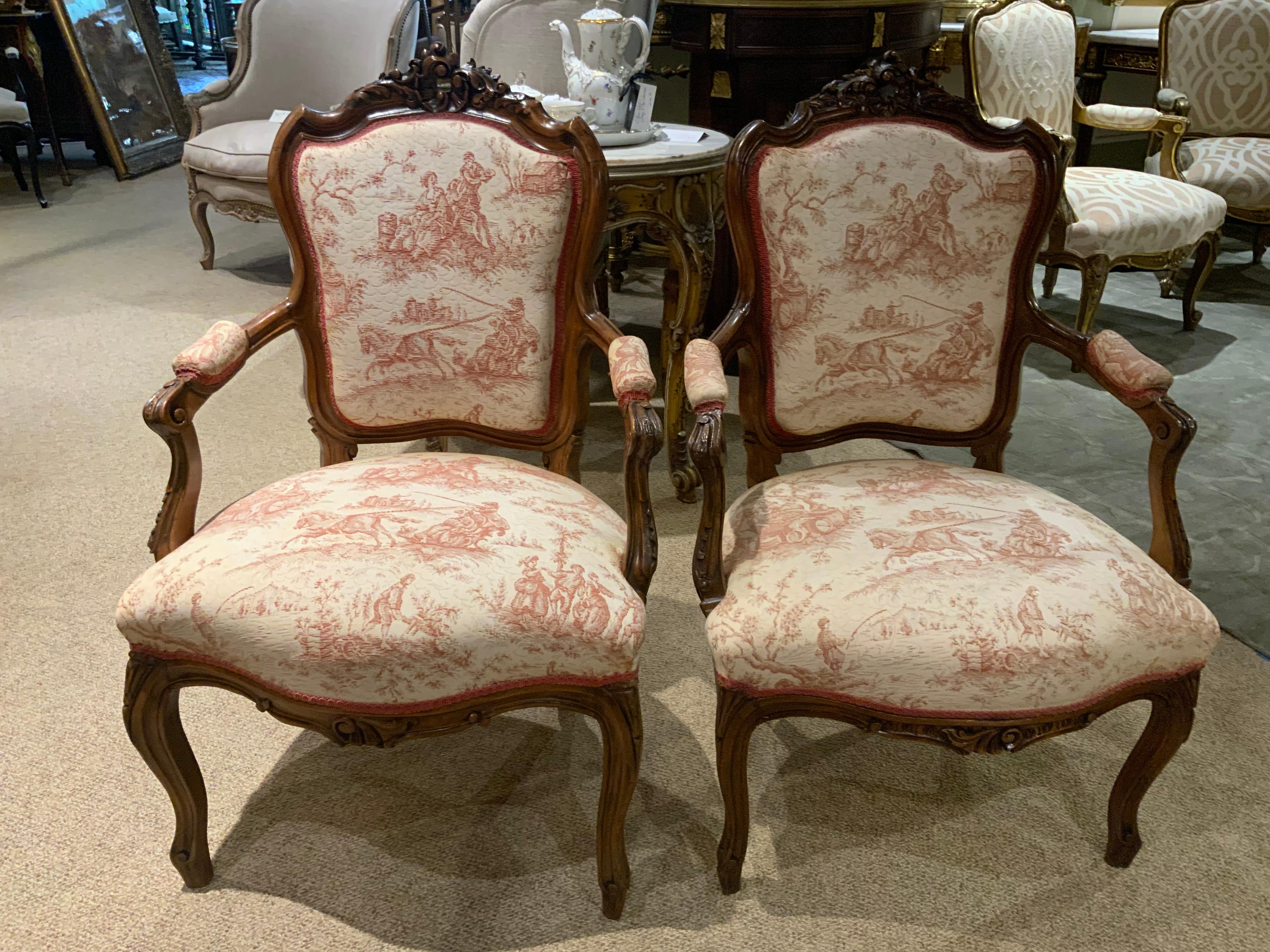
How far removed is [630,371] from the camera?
1.45 meters

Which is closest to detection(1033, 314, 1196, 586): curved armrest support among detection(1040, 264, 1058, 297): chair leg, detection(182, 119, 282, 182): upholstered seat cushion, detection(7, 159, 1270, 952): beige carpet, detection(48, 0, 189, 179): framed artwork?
detection(7, 159, 1270, 952): beige carpet

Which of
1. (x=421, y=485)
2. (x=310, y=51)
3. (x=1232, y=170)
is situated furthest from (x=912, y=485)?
(x=310, y=51)

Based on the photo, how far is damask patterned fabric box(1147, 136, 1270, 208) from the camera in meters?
3.61

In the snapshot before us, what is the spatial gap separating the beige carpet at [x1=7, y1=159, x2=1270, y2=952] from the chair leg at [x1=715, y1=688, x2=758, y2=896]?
0.05 m

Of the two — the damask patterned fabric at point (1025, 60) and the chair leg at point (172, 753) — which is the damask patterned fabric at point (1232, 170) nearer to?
the damask patterned fabric at point (1025, 60)

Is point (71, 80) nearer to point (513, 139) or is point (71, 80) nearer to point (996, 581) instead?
point (513, 139)

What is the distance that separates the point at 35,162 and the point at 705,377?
4660mm

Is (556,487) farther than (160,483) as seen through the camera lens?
No

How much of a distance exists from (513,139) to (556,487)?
0.56 meters

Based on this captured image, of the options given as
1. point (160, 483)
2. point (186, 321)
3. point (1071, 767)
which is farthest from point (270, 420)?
point (1071, 767)

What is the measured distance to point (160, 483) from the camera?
247 cm

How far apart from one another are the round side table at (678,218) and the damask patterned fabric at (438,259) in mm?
398

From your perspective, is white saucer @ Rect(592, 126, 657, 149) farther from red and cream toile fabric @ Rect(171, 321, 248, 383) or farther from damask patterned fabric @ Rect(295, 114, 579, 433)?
red and cream toile fabric @ Rect(171, 321, 248, 383)

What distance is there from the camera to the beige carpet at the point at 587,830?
138 centimetres
